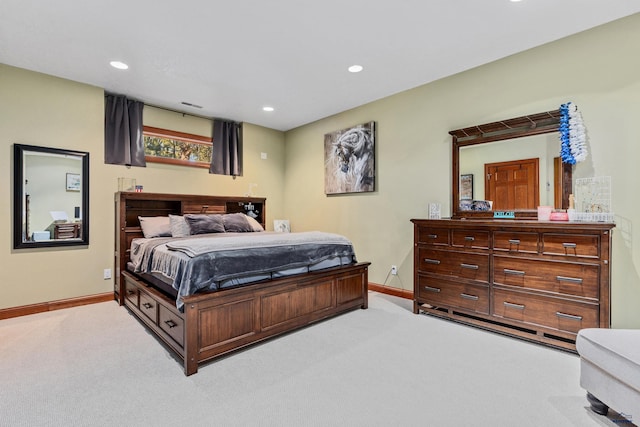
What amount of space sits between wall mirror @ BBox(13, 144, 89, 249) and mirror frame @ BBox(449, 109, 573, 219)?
4.51 metres

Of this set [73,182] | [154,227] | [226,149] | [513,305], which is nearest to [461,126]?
[513,305]

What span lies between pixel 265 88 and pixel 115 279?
3.19 meters

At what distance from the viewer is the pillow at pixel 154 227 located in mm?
3900

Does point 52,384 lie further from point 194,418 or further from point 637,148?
point 637,148

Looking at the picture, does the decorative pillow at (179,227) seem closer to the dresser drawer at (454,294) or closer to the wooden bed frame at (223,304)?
the wooden bed frame at (223,304)

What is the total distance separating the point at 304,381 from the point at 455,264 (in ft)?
6.33

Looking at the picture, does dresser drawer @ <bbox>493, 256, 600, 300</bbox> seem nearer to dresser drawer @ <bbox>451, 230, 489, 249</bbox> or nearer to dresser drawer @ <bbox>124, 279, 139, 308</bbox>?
dresser drawer @ <bbox>451, 230, 489, 249</bbox>

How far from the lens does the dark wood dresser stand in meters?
2.39

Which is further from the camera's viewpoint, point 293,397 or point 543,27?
point 543,27

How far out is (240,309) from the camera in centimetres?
253

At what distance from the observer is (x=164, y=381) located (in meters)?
2.11

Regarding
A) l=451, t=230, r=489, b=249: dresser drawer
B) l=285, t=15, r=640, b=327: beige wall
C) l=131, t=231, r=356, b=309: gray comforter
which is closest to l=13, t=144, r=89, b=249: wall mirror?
l=131, t=231, r=356, b=309: gray comforter

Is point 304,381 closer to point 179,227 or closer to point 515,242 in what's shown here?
point 515,242

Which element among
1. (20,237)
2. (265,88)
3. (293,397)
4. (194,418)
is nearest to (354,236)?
(265,88)
